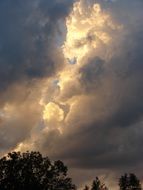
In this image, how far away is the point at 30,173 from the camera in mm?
137250

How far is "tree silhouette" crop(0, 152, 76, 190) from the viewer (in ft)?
447

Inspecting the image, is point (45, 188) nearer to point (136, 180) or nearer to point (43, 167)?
point (43, 167)

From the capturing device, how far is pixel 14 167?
139000 millimetres

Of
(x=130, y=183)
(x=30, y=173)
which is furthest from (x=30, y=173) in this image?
(x=130, y=183)

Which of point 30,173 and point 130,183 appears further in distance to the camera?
point 130,183

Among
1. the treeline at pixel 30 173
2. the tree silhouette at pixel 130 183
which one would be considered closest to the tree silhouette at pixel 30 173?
the treeline at pixel 30 173

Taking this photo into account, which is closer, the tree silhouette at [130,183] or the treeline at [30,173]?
the treeline at [30,173]

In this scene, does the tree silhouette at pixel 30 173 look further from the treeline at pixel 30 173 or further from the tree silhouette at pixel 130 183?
the tree silhouette at pixel 130 183

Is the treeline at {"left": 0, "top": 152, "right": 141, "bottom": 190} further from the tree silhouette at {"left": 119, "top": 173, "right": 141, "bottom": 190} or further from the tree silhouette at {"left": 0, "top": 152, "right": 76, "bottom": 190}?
the tree silhouette at {"left": 119, "top": 173, "right": 141, "bottom": 190}

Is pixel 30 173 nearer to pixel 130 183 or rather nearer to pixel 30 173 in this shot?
pixel 30 173

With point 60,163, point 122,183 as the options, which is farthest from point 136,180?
point 60,163

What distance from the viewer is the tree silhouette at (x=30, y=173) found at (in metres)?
136

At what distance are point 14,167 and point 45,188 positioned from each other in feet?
34.0

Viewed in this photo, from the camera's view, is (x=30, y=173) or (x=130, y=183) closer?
(x=30, y=173)
